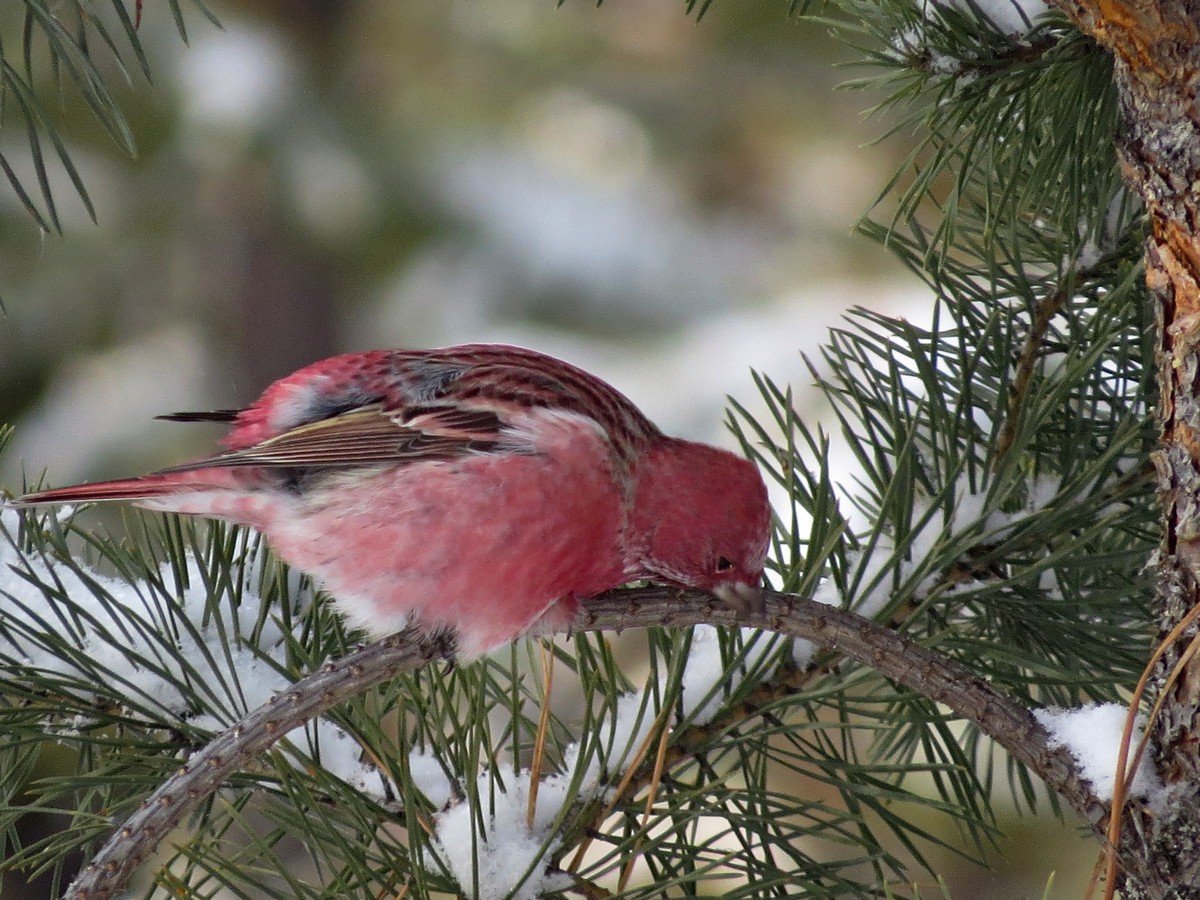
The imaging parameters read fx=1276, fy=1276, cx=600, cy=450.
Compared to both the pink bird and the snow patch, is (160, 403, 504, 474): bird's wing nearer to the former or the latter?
the pink bird

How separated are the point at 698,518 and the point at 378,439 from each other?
398mm

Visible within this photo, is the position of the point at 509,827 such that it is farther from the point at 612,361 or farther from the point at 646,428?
the point at 612,361

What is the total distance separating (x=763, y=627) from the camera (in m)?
1.00

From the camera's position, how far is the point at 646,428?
5.21 feet

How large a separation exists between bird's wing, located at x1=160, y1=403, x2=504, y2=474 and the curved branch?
0.46 meters

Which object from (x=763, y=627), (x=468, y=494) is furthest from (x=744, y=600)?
(x=468, y=494)

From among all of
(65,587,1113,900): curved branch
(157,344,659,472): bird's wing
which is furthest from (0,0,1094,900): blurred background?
(65,587,1113,900): curved branch

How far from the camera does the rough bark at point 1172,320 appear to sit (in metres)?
0.87

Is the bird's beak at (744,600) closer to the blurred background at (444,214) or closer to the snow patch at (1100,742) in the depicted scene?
the snow patch at (1100,742)

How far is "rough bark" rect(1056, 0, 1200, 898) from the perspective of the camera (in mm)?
866

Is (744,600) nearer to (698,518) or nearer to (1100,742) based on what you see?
(1100,742)

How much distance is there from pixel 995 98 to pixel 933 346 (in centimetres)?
24

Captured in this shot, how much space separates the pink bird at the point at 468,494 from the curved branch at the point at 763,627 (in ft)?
0.97

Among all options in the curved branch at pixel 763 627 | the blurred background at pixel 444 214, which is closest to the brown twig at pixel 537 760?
the curved branch at pixel 763 627
